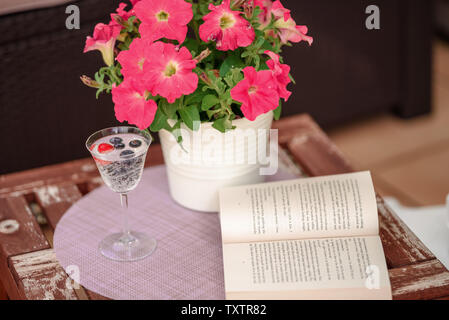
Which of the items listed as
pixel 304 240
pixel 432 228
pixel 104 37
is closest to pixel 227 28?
pixel 104 37

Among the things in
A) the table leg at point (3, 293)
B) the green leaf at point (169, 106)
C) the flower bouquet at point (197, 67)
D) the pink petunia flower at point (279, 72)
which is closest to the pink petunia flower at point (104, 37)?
the flower bouquet at point (197, 67)

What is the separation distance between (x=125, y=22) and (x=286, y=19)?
220 mm

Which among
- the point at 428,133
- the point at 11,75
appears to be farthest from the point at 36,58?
the point at 428,133

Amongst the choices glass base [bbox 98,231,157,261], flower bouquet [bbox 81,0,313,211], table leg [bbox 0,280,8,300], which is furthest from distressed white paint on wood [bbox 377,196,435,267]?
table leg [bbox 0,280,8,300]

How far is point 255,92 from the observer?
2.64 feet

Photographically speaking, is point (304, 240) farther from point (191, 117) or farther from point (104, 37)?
point (104, 37)

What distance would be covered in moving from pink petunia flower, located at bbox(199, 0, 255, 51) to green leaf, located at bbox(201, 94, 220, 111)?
7 centimetres

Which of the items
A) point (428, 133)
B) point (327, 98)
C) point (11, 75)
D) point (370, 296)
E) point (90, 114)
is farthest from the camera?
point (428, 133)

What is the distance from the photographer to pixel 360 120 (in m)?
2.07

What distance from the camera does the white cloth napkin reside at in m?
1.03

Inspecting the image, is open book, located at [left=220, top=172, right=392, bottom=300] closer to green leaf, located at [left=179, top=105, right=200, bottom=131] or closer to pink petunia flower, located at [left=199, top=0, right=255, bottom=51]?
green leaf, located at [left=179, top=105, right=200, bottom=131]

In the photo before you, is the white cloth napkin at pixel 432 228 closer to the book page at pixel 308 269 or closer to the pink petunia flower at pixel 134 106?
the book page at pixel 308 269
